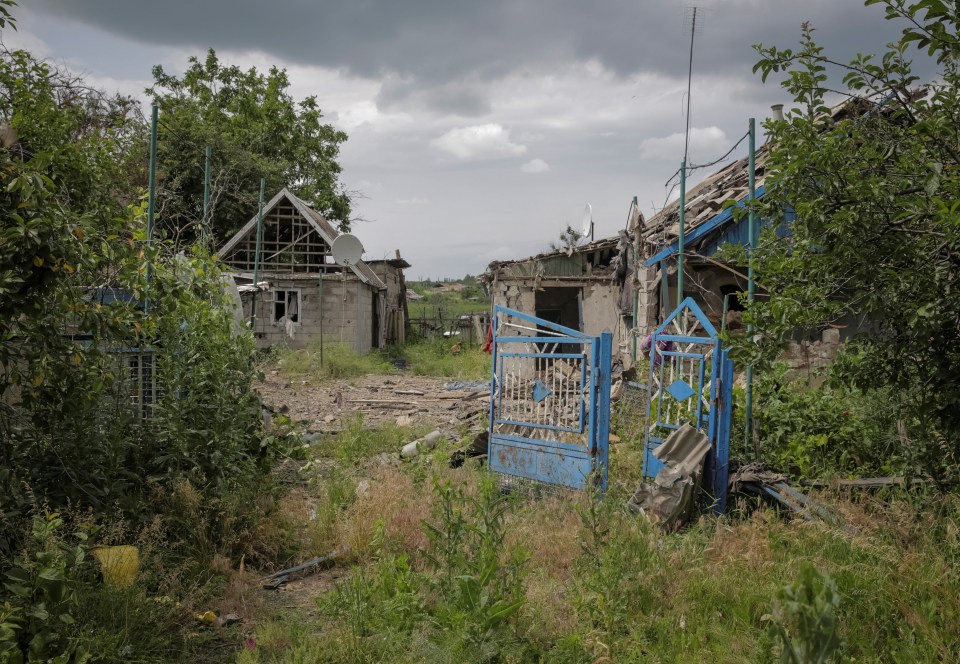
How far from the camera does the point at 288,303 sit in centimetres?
2244

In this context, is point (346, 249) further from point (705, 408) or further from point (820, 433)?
point (820, 433)

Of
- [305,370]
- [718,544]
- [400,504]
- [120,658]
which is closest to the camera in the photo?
[120,658]

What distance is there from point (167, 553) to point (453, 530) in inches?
88.6

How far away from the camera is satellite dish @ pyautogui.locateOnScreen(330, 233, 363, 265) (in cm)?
1973

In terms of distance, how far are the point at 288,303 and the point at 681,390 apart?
18.2 m

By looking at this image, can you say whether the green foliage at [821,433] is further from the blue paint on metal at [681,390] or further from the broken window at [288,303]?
the broken window at [288,303]

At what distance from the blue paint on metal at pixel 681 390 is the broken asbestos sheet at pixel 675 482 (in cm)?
29

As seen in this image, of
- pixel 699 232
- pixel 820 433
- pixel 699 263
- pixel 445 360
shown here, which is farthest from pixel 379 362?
pixel 820 433

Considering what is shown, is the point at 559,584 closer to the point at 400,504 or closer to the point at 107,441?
the point at 400,504

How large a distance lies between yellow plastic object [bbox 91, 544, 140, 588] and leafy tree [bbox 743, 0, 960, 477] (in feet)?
13.6

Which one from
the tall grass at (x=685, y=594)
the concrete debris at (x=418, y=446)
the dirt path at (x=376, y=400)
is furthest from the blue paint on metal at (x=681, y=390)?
the dirt path at (x=376, y=400)

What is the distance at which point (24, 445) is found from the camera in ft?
15.0

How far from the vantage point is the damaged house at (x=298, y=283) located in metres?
22.1

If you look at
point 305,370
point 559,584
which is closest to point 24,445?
point 559,584
